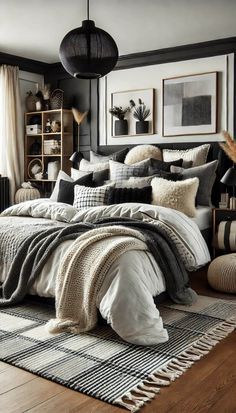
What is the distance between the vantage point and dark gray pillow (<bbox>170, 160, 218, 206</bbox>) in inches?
192

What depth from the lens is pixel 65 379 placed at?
223 centimetres

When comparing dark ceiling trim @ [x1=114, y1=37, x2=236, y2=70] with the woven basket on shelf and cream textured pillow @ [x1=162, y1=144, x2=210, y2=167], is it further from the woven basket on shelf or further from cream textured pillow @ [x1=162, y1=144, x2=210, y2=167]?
cream textured pillow @ [x1=162, y1=144, x2=210, y2=167]

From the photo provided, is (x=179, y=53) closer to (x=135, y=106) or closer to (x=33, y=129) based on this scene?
(x=135, y=106)

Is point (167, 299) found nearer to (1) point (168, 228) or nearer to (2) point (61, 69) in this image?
(1) point (168, 228)

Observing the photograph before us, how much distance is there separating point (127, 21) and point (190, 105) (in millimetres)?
1285

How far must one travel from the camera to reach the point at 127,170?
5125mm

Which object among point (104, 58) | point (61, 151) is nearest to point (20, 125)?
point (61, 151)

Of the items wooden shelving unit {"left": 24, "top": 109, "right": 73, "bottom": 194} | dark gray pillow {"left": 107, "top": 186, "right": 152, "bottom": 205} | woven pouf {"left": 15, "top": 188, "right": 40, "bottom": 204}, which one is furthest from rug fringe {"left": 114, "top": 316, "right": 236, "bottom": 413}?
wooden shelving unit {"left": 24, "top": 109, "right": 73, "bottom": 194}

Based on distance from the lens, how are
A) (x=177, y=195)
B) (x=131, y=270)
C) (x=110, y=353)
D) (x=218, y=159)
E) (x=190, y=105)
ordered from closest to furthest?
(x=110, y=353), (x=131, y=270), (x=177, y=195), (x=218, y=159), (x=190, y=105)

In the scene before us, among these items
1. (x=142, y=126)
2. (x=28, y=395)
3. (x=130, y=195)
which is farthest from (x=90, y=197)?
(x=28, y=395)

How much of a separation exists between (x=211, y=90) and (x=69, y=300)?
3.29 meters

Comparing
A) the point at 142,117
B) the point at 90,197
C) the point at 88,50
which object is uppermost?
the point at 88,50

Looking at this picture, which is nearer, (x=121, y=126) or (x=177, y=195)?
(x=177, y=195)

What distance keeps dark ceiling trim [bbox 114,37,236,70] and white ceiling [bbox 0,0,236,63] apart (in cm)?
9
